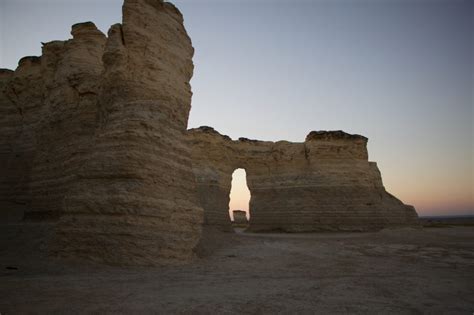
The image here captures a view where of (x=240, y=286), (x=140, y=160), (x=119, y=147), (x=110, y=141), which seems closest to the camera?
(x=240, y=286)

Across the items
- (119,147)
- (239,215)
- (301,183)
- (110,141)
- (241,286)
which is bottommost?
(239,215)

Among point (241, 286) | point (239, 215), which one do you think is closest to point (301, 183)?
point (241, 286)

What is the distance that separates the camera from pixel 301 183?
2505cm

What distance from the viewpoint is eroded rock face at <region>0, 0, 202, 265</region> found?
7480 millimetres

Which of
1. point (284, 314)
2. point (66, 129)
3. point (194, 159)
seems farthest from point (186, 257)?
point (194, 159)

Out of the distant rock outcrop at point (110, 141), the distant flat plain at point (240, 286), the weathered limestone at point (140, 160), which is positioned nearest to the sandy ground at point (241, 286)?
the distant flat plain at point (240, 286)

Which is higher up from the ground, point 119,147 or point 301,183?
point 301,183

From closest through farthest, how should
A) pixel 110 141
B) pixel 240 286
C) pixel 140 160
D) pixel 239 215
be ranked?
pixel 240 286, pixel 140 160, pixel 110 141, pixel 239 215

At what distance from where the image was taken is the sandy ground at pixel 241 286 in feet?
13.3

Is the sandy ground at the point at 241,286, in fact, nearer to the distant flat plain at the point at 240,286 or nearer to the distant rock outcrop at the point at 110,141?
the distant flat plain at the point at 240,286

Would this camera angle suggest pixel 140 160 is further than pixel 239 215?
No

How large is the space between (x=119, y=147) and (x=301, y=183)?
18798mm

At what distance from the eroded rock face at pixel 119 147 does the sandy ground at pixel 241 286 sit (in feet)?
2.46

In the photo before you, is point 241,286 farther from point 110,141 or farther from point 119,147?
point 110,141
